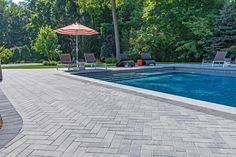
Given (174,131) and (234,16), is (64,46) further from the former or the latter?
(174,131)

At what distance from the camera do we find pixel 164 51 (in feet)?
64.8

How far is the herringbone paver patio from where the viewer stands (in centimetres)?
277

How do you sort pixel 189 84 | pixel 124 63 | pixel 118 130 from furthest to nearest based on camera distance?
pixel 124 63, pixel 189 84, pixel 118 130

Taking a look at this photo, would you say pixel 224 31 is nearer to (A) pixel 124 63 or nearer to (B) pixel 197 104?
(A) pixel 124 63

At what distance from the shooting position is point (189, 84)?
34.4ft

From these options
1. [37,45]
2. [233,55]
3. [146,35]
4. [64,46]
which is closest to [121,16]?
[146,35]

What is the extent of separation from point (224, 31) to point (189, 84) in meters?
8.66

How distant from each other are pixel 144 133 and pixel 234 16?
16058mm

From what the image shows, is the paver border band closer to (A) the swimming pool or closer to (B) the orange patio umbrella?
(A) the swimming pool

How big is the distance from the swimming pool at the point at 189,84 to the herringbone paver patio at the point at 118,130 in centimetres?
335

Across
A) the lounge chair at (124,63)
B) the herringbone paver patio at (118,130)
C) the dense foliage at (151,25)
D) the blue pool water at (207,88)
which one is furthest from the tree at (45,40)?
the herringbone paver patio at (118,130)

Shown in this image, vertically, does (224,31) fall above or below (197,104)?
above

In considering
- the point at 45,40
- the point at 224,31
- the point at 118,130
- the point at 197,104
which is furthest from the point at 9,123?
the point at 224,31

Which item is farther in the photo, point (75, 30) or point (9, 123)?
point (75, 30)
